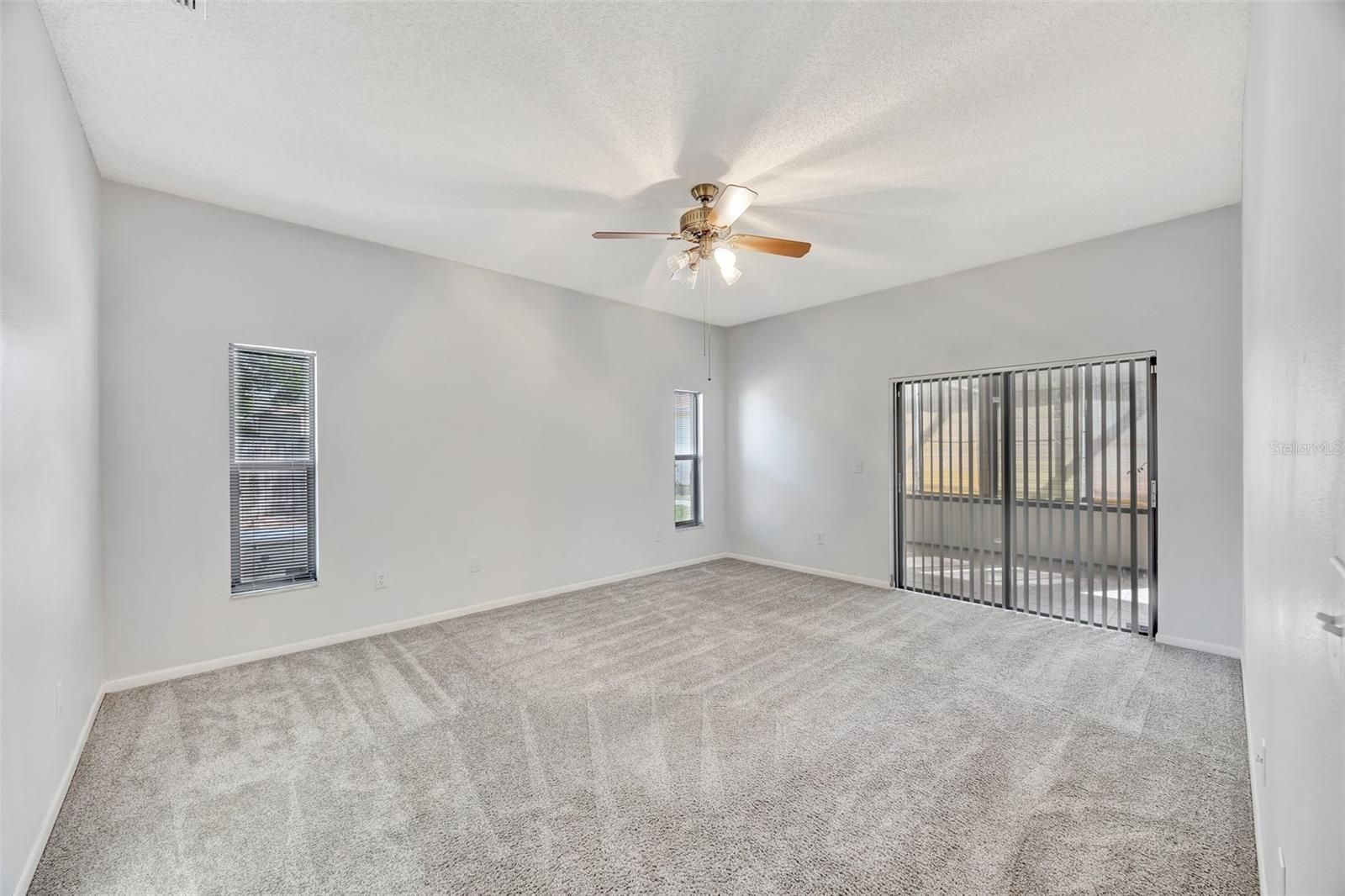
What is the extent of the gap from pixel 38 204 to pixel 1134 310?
5.66 meters

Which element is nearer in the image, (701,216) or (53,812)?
(53,812)

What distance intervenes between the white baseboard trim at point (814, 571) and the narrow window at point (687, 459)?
69 cm

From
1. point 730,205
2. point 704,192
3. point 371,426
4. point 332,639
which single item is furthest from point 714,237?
point 332,639

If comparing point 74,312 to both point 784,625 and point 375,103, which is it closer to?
point 375,103

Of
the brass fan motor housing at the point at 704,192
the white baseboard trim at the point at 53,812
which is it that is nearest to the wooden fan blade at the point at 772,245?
the brass fan motor housing at the point at 704,192

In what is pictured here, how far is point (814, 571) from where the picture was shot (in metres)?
5.76

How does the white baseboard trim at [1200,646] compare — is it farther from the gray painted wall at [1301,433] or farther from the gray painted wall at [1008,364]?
the gray painted wall at [1301,433]

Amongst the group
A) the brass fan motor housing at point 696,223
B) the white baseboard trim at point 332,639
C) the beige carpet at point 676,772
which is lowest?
the beige carpet at point 676,772

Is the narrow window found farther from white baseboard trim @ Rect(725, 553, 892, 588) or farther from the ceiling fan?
the ceiling fan

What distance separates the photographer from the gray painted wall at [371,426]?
316cm

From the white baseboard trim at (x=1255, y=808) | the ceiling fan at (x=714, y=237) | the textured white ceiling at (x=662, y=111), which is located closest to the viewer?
the white baseboard trim at (x=1255, y=808)

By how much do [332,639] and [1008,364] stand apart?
5.30m

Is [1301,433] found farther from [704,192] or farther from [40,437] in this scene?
[40,437]

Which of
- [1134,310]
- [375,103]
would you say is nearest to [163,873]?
[375,103]
